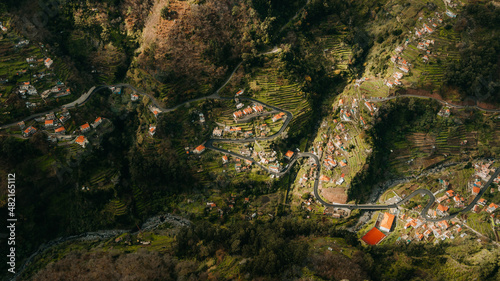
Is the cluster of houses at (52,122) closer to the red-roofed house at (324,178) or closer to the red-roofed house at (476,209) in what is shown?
the red-roofed house at (324,178)

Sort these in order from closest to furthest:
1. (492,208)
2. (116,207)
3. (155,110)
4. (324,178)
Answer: (492,208) → (116,207) → (324,178) → (155,110)

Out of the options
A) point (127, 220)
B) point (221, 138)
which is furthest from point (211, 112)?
point (127, 220)

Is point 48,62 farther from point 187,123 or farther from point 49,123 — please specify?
point 187,123

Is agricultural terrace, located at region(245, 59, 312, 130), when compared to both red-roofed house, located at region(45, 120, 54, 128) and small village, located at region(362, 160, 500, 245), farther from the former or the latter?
red-roofed house, located at region(45, 120, 54, 128)

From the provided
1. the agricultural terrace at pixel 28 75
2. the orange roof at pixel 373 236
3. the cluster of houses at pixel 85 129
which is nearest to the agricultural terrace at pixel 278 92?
A: the orange roof at pixel 373 236

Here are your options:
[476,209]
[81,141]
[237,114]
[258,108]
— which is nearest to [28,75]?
[81,141]

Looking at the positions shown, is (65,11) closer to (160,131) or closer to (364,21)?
(160,131)
